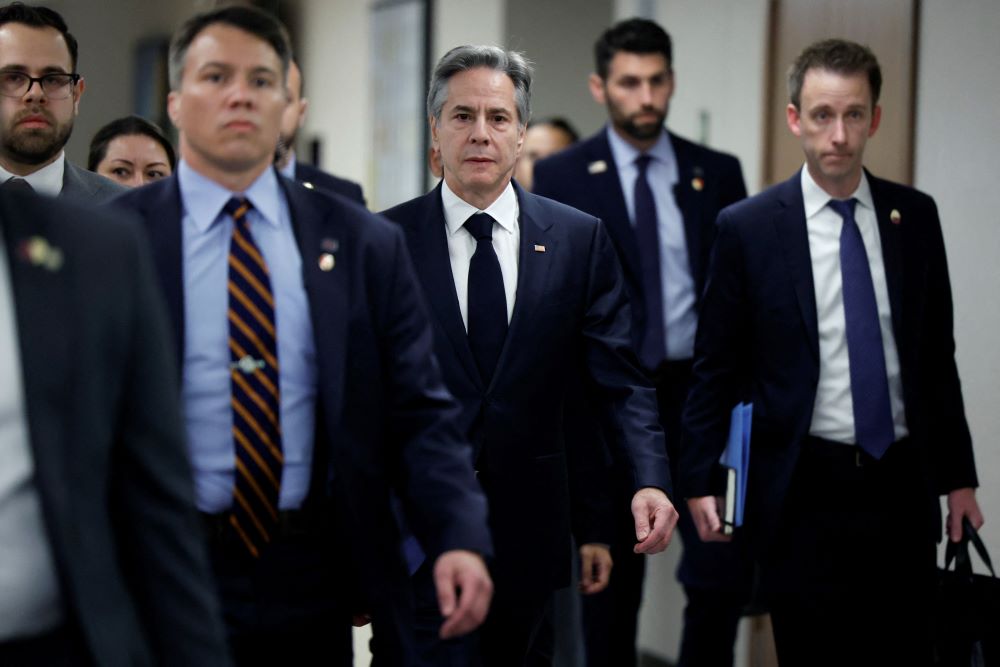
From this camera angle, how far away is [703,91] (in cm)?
623

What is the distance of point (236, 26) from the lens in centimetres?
252

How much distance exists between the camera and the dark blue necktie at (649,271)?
→ 481cm

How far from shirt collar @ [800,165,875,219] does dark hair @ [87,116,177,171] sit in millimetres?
1916

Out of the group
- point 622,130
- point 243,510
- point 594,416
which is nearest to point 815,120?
point 594,416

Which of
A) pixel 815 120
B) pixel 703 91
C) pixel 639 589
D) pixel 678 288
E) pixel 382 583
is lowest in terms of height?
pixel 639 589

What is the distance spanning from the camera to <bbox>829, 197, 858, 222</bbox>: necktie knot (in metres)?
3.80

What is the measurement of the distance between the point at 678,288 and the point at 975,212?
950 mm

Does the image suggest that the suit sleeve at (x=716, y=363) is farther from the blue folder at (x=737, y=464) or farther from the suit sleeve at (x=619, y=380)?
the suit sleeve at (x=619, y=380)

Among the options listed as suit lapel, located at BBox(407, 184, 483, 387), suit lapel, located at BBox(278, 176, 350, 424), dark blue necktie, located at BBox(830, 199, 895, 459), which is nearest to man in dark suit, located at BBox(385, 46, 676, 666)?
suit lapel, located at BBox(407, 184, 483, 387)

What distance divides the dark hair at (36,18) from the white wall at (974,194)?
8.62 feet

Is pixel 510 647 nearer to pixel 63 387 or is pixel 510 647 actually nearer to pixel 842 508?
pixel 842 508

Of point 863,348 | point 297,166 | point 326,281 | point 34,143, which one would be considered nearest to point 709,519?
point 863,348

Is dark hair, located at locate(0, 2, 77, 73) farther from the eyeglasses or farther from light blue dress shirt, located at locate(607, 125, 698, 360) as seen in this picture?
light blue dress shirt, located at locate(607, 125, 698, 360)

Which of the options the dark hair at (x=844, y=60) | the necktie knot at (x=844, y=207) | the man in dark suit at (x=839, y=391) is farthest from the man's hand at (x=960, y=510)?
the dark hair at (x=844, y=60)
